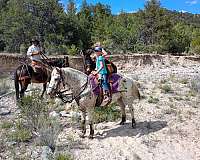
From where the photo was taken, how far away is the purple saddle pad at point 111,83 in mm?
9117

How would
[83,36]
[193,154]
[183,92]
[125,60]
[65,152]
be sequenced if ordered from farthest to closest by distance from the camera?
[83,36], [125,60], [183,92], [193,154], [65,152]

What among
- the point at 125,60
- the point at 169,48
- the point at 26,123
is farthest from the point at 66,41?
the point at 26,123

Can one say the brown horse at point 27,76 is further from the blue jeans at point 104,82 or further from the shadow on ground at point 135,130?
the shadow on ground at point 135,130

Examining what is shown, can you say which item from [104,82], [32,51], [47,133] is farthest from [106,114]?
[32,51]

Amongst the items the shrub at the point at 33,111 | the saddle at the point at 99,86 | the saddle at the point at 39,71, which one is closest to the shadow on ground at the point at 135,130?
the saddle at the point at 99,86

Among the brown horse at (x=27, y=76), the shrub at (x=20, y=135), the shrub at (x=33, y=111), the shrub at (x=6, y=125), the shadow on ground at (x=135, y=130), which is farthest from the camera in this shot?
the brown horse at (x=27, y=76)

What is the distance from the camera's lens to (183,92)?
558 inches

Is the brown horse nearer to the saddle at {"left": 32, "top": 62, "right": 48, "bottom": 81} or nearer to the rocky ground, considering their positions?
the saddle at {"left": 32, "top": 62, "right": 48, "bottom": 81}

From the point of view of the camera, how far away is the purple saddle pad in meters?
9.12

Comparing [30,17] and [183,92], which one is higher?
[30,17]

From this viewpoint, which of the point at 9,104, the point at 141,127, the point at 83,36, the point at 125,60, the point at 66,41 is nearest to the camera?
the point at 141,127

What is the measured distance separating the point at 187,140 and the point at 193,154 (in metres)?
0.69

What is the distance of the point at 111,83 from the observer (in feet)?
30.6

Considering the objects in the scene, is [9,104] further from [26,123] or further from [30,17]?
[30,17]
